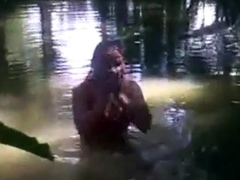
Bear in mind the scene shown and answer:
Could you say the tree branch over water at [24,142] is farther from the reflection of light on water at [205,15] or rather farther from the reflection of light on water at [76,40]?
the reflection of light on water at [205,15]

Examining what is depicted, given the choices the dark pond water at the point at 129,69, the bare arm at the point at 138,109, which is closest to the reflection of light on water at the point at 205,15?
the dark pond water at the point at 129,69

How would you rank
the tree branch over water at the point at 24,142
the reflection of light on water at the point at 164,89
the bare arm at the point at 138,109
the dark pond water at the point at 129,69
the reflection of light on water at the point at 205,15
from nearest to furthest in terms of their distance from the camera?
the tree branch over water at the point at 24,142 → the dark pond water at the point at 129,69 → the bare arm at the point at 138,109 → the reflection of light on water at the point at 164,89 → the reflection of light on water at the point at 205,15

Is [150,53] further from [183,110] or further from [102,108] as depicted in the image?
[102,108]

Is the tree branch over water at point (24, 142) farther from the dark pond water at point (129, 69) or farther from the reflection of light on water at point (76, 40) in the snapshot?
the reflection of light on water at point (76, 40)

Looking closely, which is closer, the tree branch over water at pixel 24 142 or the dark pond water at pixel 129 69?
the tree branch over water at pixel 24 142

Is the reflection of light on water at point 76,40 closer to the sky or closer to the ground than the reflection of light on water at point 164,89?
closer to the sky

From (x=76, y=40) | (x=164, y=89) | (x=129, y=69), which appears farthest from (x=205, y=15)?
(x=164, y=89)

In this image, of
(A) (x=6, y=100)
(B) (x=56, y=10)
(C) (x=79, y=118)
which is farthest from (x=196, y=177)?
(B) (x=56, y=10)

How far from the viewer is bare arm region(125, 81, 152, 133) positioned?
185 centimetres

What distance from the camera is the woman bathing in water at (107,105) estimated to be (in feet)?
5.91

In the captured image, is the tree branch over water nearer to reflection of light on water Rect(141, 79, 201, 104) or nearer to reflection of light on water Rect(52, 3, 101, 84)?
reflection of light on water Rect(141, 79, 201, 104)

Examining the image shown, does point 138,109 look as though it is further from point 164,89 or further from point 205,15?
point 205,15

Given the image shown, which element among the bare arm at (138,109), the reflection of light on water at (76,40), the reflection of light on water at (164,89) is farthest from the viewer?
the reflection of light on water at (76,40)

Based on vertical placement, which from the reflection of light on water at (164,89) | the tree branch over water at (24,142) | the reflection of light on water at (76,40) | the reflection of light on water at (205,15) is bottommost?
the reflection of light on water at (164,89)
